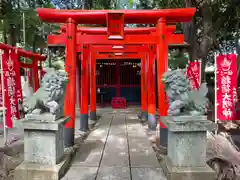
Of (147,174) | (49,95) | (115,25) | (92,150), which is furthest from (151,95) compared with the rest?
(49,95)

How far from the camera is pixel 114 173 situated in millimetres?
3510

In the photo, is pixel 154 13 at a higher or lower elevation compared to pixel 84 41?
higher

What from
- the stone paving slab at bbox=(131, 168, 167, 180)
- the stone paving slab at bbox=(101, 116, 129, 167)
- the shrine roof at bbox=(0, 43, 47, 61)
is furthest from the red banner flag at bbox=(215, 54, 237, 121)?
the shrine roof at bbox=(0, 43, 47, 61)

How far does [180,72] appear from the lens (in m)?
3.16

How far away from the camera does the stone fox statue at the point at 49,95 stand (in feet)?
10.8

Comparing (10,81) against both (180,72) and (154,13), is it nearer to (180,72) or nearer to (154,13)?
(154,13)

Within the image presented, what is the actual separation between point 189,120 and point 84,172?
1998 millimetres

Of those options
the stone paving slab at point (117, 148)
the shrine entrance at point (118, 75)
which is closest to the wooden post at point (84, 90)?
the stone paving slab at point (117, 148)

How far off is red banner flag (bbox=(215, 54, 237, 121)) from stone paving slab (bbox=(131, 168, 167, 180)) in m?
3.34

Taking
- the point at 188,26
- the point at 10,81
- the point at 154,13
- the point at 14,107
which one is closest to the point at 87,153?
the point at 14,107

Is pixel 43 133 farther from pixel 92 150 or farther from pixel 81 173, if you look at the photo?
pixel 92 150

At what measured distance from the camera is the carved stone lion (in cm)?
314

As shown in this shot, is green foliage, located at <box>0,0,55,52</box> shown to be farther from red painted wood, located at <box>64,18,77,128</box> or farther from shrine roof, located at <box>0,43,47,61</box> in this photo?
red painted wood, located at <box>64,18,77,128</box>

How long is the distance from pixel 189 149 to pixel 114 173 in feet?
4.36
